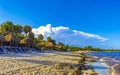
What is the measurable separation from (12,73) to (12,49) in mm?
28037

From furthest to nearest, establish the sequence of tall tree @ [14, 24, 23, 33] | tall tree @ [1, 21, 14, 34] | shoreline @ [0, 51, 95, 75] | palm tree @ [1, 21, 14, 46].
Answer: tall tree @ [14, 24, 23, 33]
tall tree @ [1, 21, 14, 34]
palm tree @ [1, 21, 14, 46]
shoreline @ [0, 51, 95, 75]

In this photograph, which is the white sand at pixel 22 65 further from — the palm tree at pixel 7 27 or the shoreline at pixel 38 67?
the palm tree at pixel 7 27

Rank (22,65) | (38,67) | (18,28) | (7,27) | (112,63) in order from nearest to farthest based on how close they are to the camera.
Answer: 1. (38,67)
2. (22,65)
3. (112,63)
4. (7,27)
5. (18,28)

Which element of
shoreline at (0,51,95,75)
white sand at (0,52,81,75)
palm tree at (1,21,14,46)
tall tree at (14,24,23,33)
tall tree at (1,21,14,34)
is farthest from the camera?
tall tree at (14,24,23,33)

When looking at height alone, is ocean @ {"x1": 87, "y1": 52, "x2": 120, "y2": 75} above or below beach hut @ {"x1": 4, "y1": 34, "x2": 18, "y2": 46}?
below

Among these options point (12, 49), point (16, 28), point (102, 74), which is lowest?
point (102, 74)

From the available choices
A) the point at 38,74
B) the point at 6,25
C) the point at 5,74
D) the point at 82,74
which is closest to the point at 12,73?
the point at 5,74

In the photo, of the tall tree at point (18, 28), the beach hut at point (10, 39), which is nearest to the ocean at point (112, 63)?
Answer: the beach hut at point (10, 39)

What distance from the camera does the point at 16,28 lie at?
68.6 m

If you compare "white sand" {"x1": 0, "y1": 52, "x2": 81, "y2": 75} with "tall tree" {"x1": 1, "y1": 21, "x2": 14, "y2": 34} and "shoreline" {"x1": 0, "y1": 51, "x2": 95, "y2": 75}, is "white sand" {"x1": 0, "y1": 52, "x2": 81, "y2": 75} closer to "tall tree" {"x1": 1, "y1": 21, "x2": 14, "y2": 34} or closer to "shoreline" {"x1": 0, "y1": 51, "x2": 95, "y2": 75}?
"shoreline" {"x1": 0, "y1": 51, "x2": 95, "y2": 75}

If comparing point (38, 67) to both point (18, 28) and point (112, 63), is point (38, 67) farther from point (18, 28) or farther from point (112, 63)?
point (18, 28)

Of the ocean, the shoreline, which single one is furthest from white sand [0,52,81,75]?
the ocean

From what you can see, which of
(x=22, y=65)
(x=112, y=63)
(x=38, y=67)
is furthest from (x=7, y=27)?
(x=38, y=67)

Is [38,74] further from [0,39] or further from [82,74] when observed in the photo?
[0,39]
